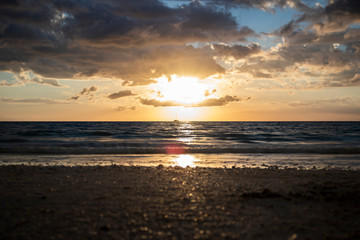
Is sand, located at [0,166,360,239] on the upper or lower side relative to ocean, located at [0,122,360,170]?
upper

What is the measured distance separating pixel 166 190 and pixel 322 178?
20.4 feet

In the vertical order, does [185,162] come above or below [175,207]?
below

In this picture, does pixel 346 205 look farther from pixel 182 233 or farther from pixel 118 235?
pixel 118 235

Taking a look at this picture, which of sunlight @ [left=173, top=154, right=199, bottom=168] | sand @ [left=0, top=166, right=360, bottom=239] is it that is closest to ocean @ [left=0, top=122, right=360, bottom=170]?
sunlight @ [left=173, top=154, right=199, bottom=168]

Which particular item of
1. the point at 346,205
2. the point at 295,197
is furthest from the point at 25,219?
the point at 346,205

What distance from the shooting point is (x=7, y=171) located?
10.7 meters

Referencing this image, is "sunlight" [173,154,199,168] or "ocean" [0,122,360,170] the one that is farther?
"ocean" [0,122,360,170]

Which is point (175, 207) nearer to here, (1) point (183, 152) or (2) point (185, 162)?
(2) point (185, 162)

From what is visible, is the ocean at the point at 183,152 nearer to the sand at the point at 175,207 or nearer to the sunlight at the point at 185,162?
the sunlight at the point at 185,162

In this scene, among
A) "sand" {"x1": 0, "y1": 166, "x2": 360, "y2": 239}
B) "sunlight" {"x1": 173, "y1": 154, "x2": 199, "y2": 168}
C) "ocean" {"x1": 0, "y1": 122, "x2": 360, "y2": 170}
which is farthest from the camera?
"ocean" {"x1": 0, "y1": 122, "x2": 360, "y2": 170}

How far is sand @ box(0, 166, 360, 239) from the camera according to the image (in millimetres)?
4789

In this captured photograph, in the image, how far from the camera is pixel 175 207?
6.12 meters

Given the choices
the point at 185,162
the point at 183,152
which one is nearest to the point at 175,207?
the point at 185,162

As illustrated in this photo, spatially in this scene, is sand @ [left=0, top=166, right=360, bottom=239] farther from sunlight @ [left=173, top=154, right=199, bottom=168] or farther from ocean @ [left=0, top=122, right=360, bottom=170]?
ocean @ [left=0, top=122, right=360, bottom=170]
